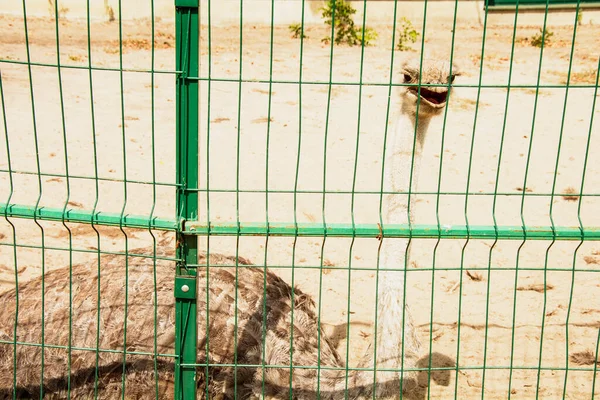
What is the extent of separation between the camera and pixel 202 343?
4.05 metres

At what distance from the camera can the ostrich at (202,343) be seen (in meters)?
3.96

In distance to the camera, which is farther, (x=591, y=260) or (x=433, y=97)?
(x=591, y=260)

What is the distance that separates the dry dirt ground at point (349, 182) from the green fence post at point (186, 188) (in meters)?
0.11

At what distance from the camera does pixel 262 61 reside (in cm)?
1243

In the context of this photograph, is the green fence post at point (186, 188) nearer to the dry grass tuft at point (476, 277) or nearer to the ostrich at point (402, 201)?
the ostrich at point (402, 201)

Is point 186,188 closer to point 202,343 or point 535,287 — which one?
point 202,343

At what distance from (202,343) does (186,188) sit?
42.3 inches

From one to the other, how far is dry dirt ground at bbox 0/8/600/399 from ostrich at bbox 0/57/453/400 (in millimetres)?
358

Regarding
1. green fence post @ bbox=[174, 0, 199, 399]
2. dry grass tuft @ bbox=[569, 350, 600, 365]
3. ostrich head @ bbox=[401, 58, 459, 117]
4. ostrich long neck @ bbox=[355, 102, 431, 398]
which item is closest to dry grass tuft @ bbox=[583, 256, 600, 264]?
dry grass tuft @ bbox=[569, 350, 600, 365]

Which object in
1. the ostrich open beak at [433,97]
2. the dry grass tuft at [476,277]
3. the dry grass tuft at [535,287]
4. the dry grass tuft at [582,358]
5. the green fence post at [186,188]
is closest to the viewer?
the green fence post at [186,188]

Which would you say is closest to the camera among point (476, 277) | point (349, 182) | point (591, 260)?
point (476, 277)

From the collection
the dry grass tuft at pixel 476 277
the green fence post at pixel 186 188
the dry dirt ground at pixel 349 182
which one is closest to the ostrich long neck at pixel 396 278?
the dry dirt ground at pixel 349 182

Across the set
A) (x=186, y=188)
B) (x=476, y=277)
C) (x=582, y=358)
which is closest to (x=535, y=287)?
(x=476, y=277)

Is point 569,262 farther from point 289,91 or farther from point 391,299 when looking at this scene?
point 289,91
